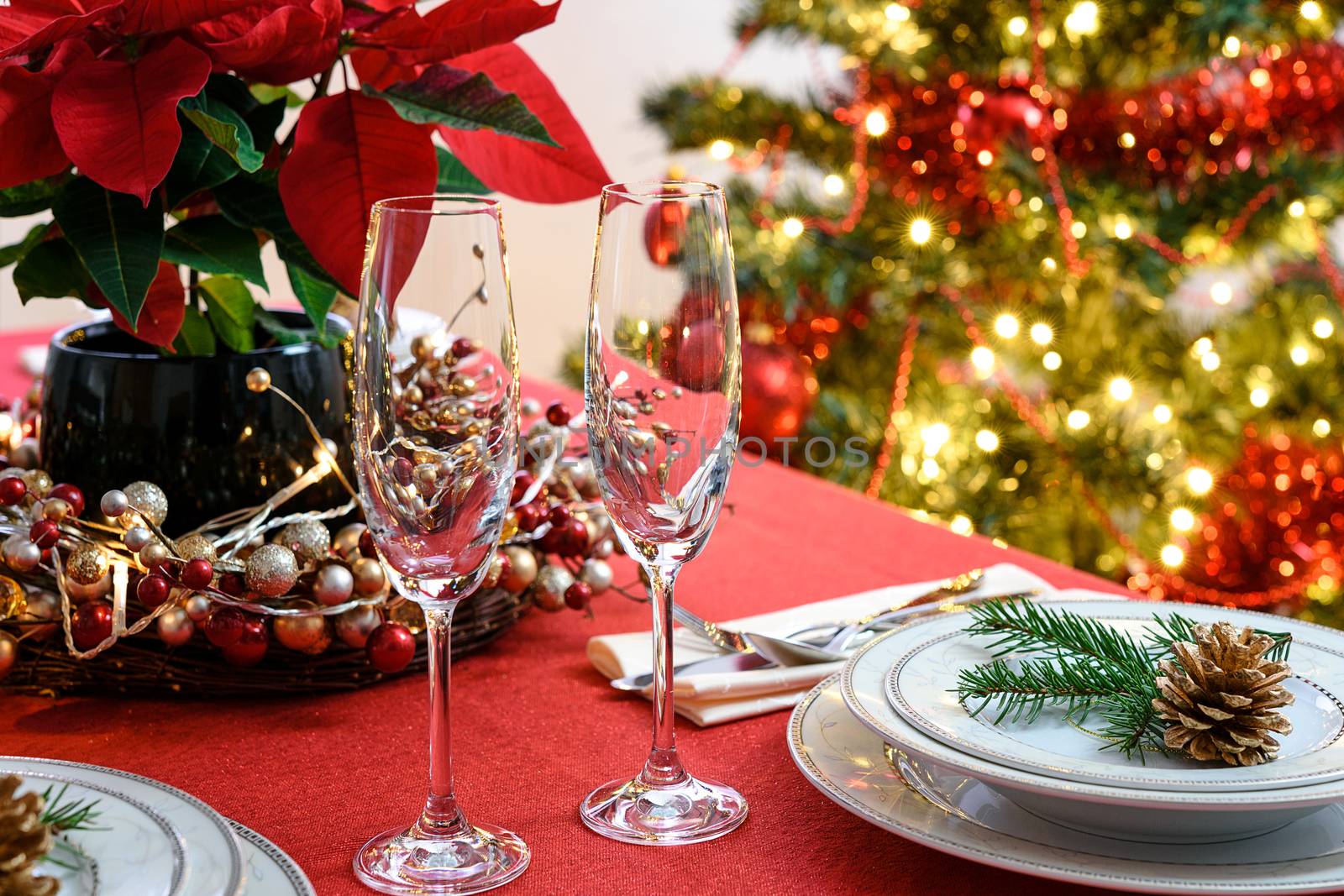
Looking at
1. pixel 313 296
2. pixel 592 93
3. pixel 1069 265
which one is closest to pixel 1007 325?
pixel 1069 265

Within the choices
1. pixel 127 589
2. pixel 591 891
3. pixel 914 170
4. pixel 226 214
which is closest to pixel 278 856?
pixel 591 891

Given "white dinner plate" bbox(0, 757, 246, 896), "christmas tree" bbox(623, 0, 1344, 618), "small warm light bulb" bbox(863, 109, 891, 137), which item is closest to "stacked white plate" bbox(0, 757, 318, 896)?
"white dinner plate" bbox(0, 757, 246, 896)

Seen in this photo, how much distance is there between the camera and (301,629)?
0.64 metres

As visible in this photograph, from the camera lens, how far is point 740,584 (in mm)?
860

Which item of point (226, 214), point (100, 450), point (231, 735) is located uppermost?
point (226, 214)

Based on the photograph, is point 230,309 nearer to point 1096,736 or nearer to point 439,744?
point 439,744

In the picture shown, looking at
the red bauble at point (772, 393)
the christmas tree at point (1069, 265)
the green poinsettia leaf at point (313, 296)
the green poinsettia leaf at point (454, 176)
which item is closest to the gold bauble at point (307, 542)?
the green poinsettia leaf at point (313, 296)

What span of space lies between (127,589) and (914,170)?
5.01 ft

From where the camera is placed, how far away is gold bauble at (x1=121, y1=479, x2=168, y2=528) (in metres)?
0.63

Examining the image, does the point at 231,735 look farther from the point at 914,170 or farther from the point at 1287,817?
the point at 914,170

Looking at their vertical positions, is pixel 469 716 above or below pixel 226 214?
below

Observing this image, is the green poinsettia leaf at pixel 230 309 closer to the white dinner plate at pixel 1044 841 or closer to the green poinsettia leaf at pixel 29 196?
the green poinsettia leaf at pixel 29 196

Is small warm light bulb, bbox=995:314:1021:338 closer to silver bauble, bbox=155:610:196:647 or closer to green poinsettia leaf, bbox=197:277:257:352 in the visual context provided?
green poinsettia leaf, bbox=197:277:257:352

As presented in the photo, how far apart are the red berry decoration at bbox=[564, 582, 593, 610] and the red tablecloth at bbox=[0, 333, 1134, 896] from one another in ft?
0.08
